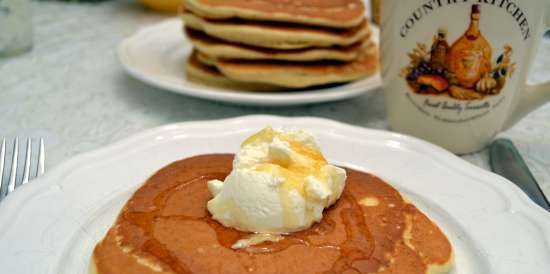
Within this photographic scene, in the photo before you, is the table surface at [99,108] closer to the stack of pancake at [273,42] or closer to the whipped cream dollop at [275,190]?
the stack of pancake at [273,42]

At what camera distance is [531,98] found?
1278 millimetres

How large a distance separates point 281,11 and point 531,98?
63 centimetres

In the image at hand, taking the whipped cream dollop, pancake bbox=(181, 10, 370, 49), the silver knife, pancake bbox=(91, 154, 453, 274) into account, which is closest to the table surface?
the silver knife

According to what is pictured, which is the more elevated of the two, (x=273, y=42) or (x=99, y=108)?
(x=273, y=42)

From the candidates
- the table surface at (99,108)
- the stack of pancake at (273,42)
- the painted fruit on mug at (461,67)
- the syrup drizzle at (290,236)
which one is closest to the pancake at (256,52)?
the stack of pancake at (273,42)

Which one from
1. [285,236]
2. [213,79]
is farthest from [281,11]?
[285,236]

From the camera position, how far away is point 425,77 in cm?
124

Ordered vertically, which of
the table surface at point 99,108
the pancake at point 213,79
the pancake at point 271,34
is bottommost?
the table surface at point 99,108

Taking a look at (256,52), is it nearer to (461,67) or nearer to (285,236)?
(461,67)

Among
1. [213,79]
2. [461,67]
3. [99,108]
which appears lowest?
[99,108]

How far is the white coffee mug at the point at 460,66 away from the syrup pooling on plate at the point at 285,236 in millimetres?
389

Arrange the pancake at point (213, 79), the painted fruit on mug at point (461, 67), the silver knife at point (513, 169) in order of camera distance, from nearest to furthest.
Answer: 1. the silver knife at point (513, 169)
2. the painted fruit on mug at point (461, 67)
3. the pancake at point (213, 79)

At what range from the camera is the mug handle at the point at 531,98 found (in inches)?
49.8

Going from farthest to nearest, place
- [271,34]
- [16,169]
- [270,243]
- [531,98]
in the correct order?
[271,34] → [531,98] → [16,169] → [270,243]
